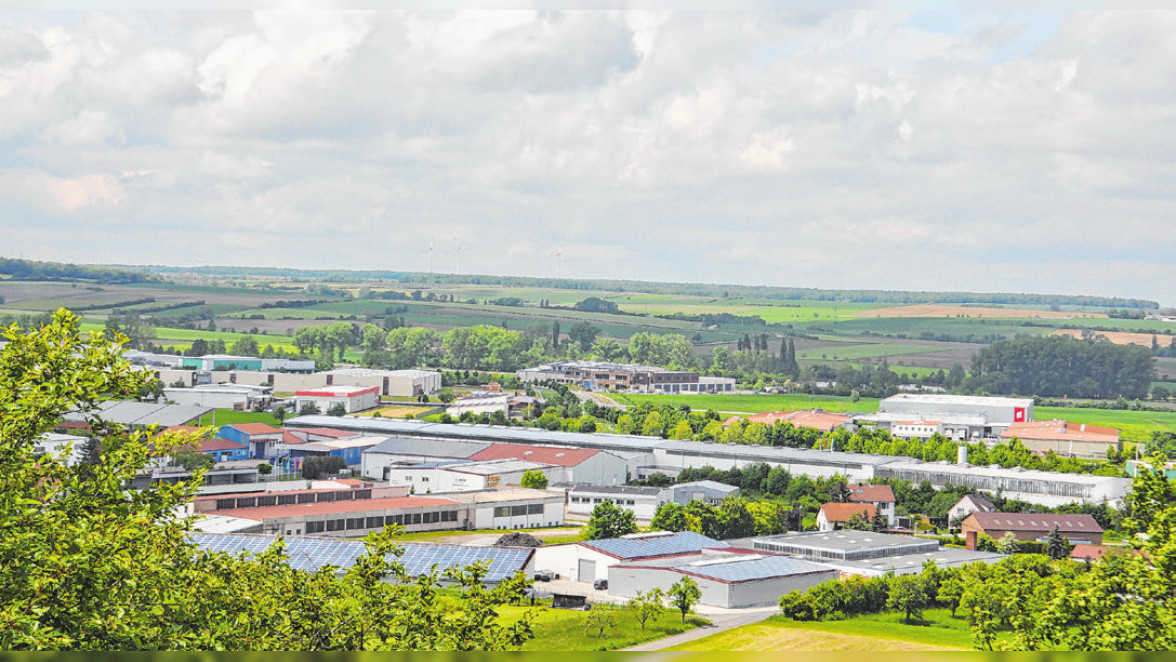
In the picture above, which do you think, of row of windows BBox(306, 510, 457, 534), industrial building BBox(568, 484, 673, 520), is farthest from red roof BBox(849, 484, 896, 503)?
row of windows BBox(306, 510, 457, 534)

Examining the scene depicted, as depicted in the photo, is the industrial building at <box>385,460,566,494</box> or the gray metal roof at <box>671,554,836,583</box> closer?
the gray metal roof at <box>671,554,836,583</box>

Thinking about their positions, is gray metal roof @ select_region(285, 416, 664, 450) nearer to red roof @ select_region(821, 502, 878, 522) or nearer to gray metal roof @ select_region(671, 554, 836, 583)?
red roof @ select_region(821, 502, 878, 522)

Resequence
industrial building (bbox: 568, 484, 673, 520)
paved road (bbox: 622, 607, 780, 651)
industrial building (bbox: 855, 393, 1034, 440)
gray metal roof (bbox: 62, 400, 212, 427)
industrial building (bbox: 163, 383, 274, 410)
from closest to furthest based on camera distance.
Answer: paved road (bbox: 622, 607, 780, 651)
industrial building (bbox: 568, 484, 673, 520)
gray metal roof (bbox: 62, 400, 212, 427)
industrial building (bbox: 855, 393, 1034, 440)
industrial building (bbox: 163, 383, 274, 410)

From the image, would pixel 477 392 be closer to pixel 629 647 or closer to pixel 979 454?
pixel 979 454

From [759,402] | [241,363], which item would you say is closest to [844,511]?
[759,402]

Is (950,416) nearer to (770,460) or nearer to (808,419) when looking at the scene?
(808,419)

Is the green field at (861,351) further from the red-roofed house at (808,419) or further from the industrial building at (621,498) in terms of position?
the industrial building at (621,498)

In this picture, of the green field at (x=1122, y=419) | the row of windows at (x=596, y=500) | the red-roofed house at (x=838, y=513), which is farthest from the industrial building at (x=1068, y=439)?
the row of windows at (x=596, y=500)
